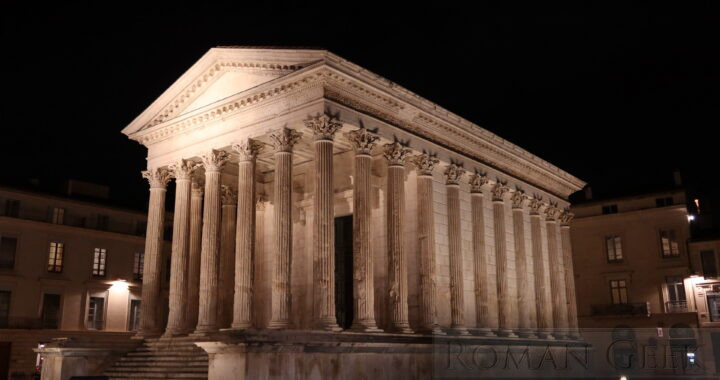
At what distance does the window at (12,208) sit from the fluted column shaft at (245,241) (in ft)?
73.9

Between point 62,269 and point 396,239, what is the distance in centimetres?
2599

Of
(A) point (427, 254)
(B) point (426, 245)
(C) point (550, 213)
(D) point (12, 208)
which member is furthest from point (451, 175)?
(D) point (12, 208)

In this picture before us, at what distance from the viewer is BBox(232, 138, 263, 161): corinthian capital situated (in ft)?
76.2

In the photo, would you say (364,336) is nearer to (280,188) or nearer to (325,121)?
(280,188)

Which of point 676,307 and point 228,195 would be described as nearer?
point 228,195

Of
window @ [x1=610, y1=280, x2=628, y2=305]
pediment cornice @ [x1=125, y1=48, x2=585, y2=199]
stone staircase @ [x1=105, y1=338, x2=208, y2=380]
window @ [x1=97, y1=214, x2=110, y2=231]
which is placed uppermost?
pediment cornice @ [x1=125, y1=48, x2=585, y2=199]

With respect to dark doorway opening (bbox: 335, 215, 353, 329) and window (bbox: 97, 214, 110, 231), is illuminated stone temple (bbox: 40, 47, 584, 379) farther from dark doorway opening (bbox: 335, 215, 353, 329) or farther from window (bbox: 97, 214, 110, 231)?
window (bbox: 97, 214, 110, 231)

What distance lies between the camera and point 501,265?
28766 mm

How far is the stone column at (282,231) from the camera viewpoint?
811 inches

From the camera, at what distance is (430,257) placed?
24.0 m

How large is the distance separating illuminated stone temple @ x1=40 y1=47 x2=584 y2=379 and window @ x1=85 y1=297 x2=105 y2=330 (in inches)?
693

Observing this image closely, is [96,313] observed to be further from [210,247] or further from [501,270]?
[501,270]

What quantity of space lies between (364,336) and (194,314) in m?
9.07

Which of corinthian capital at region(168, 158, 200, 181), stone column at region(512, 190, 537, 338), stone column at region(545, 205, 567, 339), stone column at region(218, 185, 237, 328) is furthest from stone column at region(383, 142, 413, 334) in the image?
stone column at region(545, 205, 567, 339)
